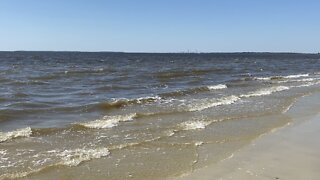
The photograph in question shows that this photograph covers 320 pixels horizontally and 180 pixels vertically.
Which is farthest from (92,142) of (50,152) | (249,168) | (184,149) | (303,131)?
(303,131)

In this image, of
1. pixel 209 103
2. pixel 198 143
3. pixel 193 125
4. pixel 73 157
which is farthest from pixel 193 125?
pixel 209 103

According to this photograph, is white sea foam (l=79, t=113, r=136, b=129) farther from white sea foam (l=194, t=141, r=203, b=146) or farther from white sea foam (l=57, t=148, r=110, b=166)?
white sea foam (l=194, t=141, r=203, b=146)

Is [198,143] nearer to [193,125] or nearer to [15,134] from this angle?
[193,125]

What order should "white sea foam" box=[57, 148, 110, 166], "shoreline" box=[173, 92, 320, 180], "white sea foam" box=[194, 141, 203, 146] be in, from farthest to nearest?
"white sea foam" box=[194, 141, 203, 146], "white sea foam" box=[57, 148, 110, 166], "shoreline" box=[173, 92, 320, 180]

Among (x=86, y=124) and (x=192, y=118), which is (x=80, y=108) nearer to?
(x=86, y=124)

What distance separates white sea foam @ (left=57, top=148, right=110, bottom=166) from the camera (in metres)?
8.47

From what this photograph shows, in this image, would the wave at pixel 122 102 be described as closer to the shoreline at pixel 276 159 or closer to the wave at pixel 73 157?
the shoreline at pixel 276 159

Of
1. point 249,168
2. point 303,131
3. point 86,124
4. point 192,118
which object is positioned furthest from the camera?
point 192,118

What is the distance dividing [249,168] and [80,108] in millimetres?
9558

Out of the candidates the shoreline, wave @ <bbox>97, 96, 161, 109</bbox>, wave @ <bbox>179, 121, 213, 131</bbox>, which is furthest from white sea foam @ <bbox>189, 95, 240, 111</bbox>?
the shoreline

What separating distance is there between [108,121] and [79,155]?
425 cm

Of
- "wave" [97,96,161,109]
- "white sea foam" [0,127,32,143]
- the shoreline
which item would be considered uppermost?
the shoreline

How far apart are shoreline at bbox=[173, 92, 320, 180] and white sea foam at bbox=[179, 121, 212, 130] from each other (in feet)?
6.37

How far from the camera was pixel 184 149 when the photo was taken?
960 cm
